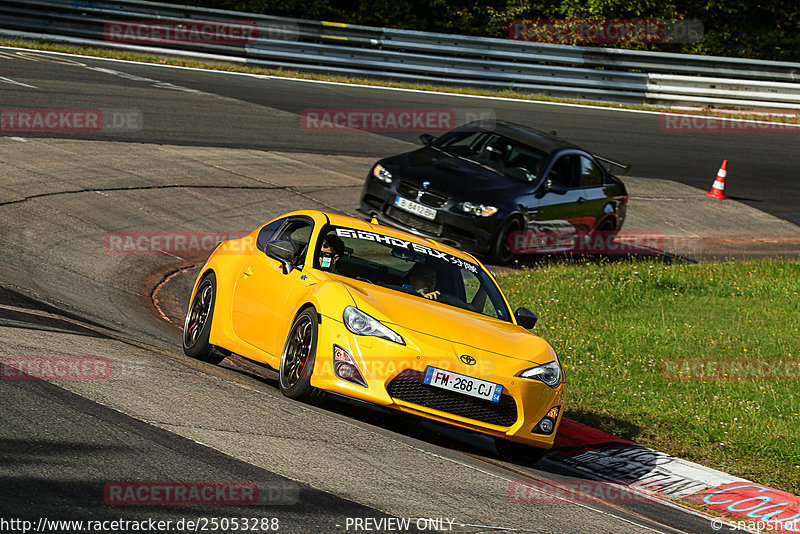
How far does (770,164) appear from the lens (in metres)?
25.9

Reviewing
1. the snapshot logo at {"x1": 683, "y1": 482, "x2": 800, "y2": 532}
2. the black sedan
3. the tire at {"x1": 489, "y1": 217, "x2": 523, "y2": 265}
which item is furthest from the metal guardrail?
the snapshot logo at {"x1": 683, "y1": 482, "x2": 800, "y2": 532}

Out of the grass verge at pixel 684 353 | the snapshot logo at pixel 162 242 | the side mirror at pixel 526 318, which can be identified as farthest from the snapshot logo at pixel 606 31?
the side mirror at pixel 526 318

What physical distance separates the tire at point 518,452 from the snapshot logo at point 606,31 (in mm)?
25973

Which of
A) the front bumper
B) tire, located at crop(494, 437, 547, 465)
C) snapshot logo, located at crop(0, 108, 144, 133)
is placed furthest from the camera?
snapshot logo, located at crop(0, 108, 144, 133)

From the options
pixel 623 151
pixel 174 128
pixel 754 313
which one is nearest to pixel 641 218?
pixel 623 151

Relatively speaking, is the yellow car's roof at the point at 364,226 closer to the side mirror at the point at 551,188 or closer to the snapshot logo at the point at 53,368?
the snapshot logo at the point at 53,368

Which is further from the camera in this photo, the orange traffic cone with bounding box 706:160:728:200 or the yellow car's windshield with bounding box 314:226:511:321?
the orange traffic cone with bounding box 706:160:728:200

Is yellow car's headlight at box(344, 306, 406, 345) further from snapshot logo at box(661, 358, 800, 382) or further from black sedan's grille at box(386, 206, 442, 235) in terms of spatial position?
black sedan's grille at box(386, 206, 442, 235)

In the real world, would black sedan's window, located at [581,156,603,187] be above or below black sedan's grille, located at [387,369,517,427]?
above

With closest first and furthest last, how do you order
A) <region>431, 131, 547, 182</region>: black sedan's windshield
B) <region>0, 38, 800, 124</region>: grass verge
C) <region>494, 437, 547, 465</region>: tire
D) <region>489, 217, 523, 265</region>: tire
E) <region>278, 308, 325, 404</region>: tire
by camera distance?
1. <region>278, 308, 325, 404</region>: tire
2. <region>494, 437, 547, 465</region>: tire
3. <region>489, 217, 523, 265</region>: tire
4. <region>431, 131, 547, 182</region>: black sedan's windshield
5. <region>0, 38, 800, 124</region>: grass verge

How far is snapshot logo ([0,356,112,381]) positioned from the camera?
6742 millimetres

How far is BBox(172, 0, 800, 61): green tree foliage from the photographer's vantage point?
32781 millimetres

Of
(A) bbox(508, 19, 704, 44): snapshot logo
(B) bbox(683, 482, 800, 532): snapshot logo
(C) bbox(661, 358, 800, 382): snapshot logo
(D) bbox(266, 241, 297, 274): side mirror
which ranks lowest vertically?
(C) bbox(661, 358, 800, 382): snapshot logo

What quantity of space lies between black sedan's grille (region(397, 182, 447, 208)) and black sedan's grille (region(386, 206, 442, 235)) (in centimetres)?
23
